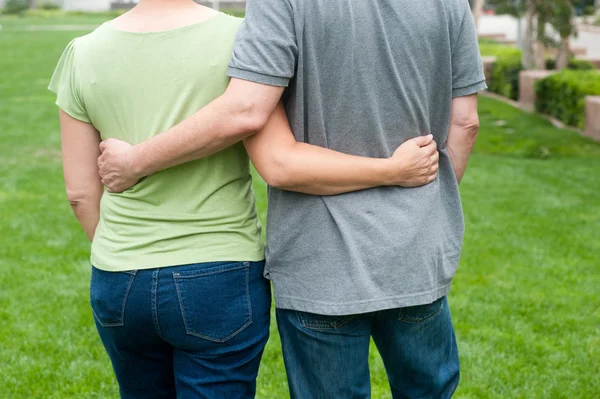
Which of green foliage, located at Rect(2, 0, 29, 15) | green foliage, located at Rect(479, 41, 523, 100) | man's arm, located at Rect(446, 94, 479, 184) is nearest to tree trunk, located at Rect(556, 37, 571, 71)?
green foliage, located at Rect(479, 41, 523, 100)

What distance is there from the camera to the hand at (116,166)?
2129 millimetres

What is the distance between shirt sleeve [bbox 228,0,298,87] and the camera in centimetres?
195

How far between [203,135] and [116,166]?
256 mm

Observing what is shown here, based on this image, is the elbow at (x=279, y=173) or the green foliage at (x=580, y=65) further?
the green foliage at (x=580, y=65)

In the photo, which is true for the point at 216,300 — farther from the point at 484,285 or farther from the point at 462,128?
the point at 484,285

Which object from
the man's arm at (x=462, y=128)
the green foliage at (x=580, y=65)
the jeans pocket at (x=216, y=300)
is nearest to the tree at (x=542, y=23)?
the green foliage at (x=580, y=65)

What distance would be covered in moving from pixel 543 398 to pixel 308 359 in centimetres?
207

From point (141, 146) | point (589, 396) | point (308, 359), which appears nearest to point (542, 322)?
point (589, 396)

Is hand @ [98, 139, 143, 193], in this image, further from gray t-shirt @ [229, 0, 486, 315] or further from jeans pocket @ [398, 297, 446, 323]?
jeans pocket @ [398, 297, 446, 323]

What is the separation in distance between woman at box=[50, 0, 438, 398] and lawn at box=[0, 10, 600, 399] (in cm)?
180

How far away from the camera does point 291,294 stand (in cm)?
211

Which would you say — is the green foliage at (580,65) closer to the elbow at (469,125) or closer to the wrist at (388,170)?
the elbow at (469,125)

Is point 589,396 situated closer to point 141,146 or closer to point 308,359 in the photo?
point 308,359

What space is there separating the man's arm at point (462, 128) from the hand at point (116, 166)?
0.79 meters
